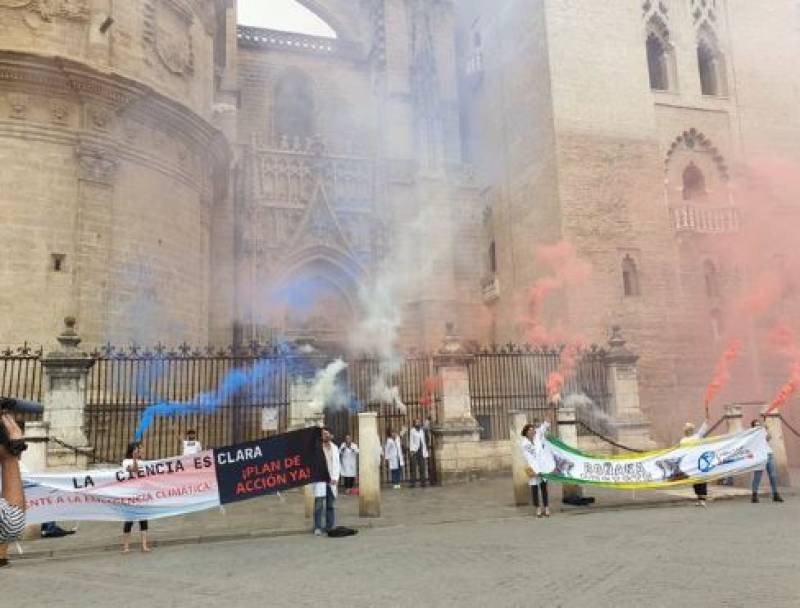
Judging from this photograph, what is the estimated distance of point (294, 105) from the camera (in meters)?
26.2

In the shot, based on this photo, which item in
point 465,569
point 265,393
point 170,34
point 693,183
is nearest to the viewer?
point 465,569

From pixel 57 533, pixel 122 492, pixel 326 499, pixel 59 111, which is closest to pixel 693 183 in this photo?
pixel 326 499

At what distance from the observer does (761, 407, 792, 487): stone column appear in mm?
13062

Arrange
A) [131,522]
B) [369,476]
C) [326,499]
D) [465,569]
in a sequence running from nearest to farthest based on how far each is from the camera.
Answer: [465,569]
[131,522]
[326,499]
[369,476]

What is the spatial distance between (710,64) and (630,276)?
28.6ft

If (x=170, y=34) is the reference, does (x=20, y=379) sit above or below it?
below

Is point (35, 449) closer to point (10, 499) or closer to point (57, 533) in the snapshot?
point (57, 533)

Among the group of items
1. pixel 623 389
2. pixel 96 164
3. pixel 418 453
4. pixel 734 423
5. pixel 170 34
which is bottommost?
pixel 418 453

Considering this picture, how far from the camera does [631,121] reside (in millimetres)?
21078

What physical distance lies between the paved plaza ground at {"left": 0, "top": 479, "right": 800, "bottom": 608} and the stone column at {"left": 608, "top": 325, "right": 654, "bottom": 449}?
4.85 meters

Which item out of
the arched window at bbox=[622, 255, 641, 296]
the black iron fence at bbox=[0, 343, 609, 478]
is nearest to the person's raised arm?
the black iron fence at bbox=[0, 343, 609, 478]

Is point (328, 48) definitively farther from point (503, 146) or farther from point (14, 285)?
Answer: point (14, 285)

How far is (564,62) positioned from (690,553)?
17.6m

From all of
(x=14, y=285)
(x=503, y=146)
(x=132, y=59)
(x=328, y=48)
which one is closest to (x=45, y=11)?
(x=132, y=59)
